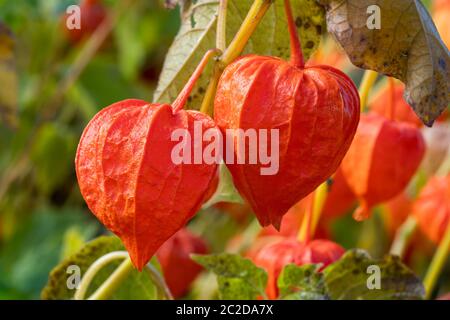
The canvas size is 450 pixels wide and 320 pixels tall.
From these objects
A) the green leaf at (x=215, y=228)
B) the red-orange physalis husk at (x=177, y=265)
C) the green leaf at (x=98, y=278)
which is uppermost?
the green leaf at (x=98, y=278)

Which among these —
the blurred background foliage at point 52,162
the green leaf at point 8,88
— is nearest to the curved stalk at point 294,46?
the green leaf at point 8,88

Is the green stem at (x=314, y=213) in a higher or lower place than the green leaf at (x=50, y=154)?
higher

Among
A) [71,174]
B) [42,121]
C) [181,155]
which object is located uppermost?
[181,155]

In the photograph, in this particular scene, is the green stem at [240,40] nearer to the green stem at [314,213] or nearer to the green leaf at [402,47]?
the green leaf at [402,47]

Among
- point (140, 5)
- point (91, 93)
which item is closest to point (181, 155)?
point (91, 93)

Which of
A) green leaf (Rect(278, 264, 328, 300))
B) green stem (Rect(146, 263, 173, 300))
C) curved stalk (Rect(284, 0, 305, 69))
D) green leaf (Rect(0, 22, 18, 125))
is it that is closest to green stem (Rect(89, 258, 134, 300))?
green stem (Rect(146, 263, 173, 300))
